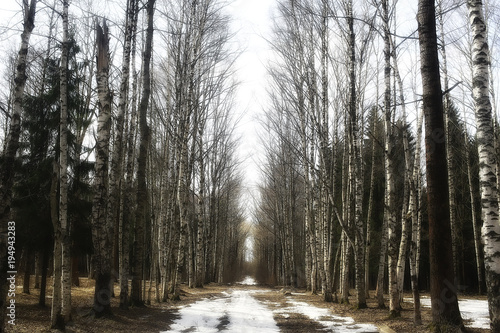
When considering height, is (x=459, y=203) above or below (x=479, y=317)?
above

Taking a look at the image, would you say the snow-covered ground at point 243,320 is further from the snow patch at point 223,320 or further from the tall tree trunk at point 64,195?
the tall tree trunk at point 64,195

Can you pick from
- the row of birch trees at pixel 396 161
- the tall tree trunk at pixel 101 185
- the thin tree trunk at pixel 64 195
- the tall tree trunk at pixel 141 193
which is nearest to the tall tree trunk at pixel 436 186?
the row of birch trees at pixel 396 161

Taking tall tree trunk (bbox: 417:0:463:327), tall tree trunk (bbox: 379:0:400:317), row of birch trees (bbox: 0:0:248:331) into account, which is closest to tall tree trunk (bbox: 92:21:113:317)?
row of birch trees (bbox: 0:0:248:331)

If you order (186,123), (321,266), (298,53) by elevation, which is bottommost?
(321,266)

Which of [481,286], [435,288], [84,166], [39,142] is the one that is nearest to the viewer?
[435,288]

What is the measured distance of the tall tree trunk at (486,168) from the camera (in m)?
5.63

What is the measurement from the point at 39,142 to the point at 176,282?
7.17 metres

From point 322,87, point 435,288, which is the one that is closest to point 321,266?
point 322,87

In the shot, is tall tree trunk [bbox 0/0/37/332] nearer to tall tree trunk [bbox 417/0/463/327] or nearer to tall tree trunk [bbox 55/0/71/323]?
tall tree trunk [bbox 55/0/71/323]

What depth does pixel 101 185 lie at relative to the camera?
363 inches

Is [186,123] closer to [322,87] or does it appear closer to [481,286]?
[322,87]

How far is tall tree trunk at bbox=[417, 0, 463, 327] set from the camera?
6.45 m

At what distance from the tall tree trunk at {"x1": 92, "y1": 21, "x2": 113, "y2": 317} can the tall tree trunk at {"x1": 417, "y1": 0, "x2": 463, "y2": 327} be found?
691 cm

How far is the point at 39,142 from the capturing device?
11.4m
